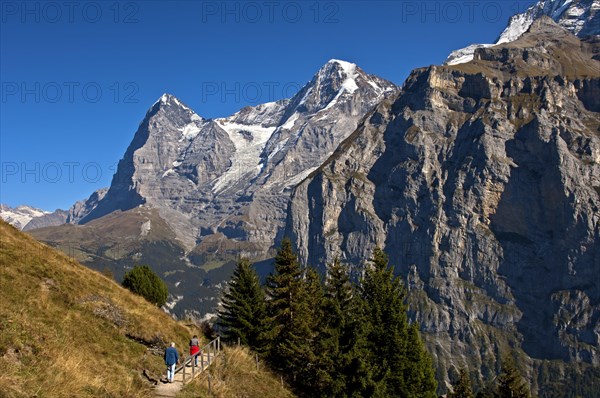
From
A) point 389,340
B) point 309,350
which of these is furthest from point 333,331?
point 389,340

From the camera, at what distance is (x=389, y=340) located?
4488cm

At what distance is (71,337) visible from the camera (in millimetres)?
24078

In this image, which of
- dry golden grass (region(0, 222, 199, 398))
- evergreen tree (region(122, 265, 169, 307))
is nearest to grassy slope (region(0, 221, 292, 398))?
dry golden grass (region(0, 222, 199, 398))

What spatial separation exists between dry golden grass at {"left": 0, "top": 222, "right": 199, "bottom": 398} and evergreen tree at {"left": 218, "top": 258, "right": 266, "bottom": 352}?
11348 mm

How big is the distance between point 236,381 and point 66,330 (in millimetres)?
10697

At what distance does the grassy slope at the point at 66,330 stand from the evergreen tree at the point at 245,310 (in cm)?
1193

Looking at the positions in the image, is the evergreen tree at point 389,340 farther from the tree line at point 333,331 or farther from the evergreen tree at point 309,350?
the evergreen tree at point 309,350

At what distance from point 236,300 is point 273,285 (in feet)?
15.8

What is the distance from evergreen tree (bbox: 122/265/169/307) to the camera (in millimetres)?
69812

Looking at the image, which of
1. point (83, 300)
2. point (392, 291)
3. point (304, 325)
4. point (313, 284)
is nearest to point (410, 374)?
point (392, 291)

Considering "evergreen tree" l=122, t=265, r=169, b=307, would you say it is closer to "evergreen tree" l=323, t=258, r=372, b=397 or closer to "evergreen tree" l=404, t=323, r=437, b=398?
"evergreen tree" l=323, t=258, r=372, b=397

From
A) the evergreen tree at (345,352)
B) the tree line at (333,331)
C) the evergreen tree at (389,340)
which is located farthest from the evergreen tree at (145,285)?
the evergreen tree at (389,340)

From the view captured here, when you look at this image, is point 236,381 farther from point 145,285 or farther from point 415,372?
point 145,285

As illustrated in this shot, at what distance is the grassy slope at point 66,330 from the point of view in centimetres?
1792
